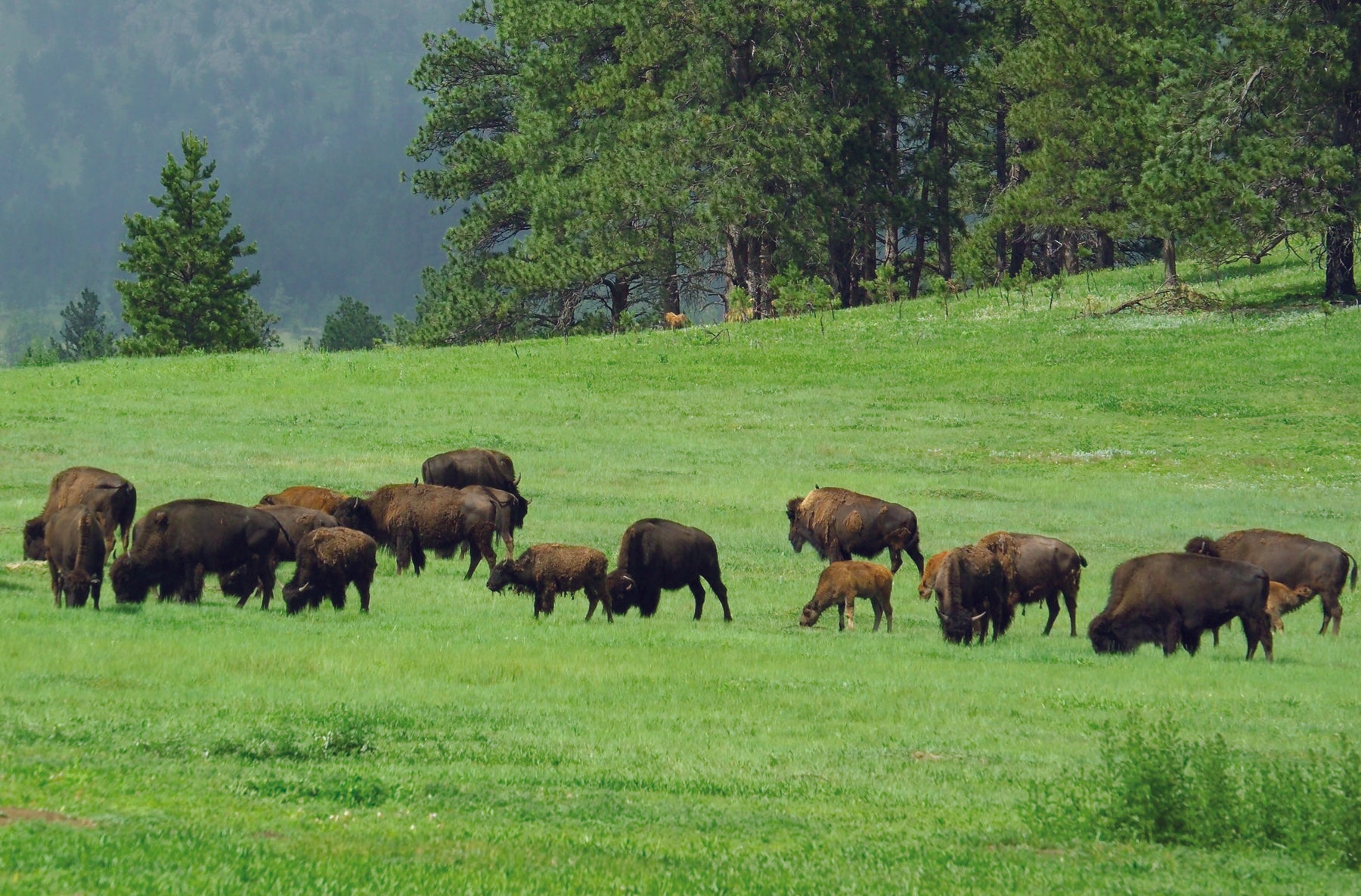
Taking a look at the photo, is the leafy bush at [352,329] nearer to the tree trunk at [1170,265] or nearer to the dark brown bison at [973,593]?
the tree trunk at [1170,265]

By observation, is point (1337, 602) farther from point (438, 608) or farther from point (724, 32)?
point (724, 32)

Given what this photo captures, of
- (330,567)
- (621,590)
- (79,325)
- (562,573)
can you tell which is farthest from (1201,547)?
(79,325)

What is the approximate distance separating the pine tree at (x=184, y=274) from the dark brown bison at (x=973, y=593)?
7266 centimetres

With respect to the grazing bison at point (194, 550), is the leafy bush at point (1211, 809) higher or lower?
lower

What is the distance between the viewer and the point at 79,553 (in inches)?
742

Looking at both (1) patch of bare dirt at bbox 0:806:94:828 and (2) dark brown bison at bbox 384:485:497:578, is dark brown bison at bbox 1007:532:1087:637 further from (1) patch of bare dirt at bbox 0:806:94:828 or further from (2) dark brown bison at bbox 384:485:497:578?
(1) patch of bare dirt at bbox 0:806:94:828

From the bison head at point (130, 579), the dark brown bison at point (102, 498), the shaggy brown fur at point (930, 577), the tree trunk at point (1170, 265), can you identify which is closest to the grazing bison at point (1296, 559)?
the shaggy brown fur at point (930, 577)

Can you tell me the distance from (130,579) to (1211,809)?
13229 millimetres

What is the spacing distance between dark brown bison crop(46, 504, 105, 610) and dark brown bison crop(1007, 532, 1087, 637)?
10.9m

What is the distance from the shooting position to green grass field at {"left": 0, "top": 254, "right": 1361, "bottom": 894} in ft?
31.2

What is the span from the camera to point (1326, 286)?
56062 mm

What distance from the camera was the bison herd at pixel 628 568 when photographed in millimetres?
18922

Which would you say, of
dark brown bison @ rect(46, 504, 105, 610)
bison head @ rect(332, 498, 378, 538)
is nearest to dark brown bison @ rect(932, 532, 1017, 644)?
bison head @ rect(332, 498, 378, 538)

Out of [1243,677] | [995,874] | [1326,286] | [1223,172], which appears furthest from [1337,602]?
[1326,286]
